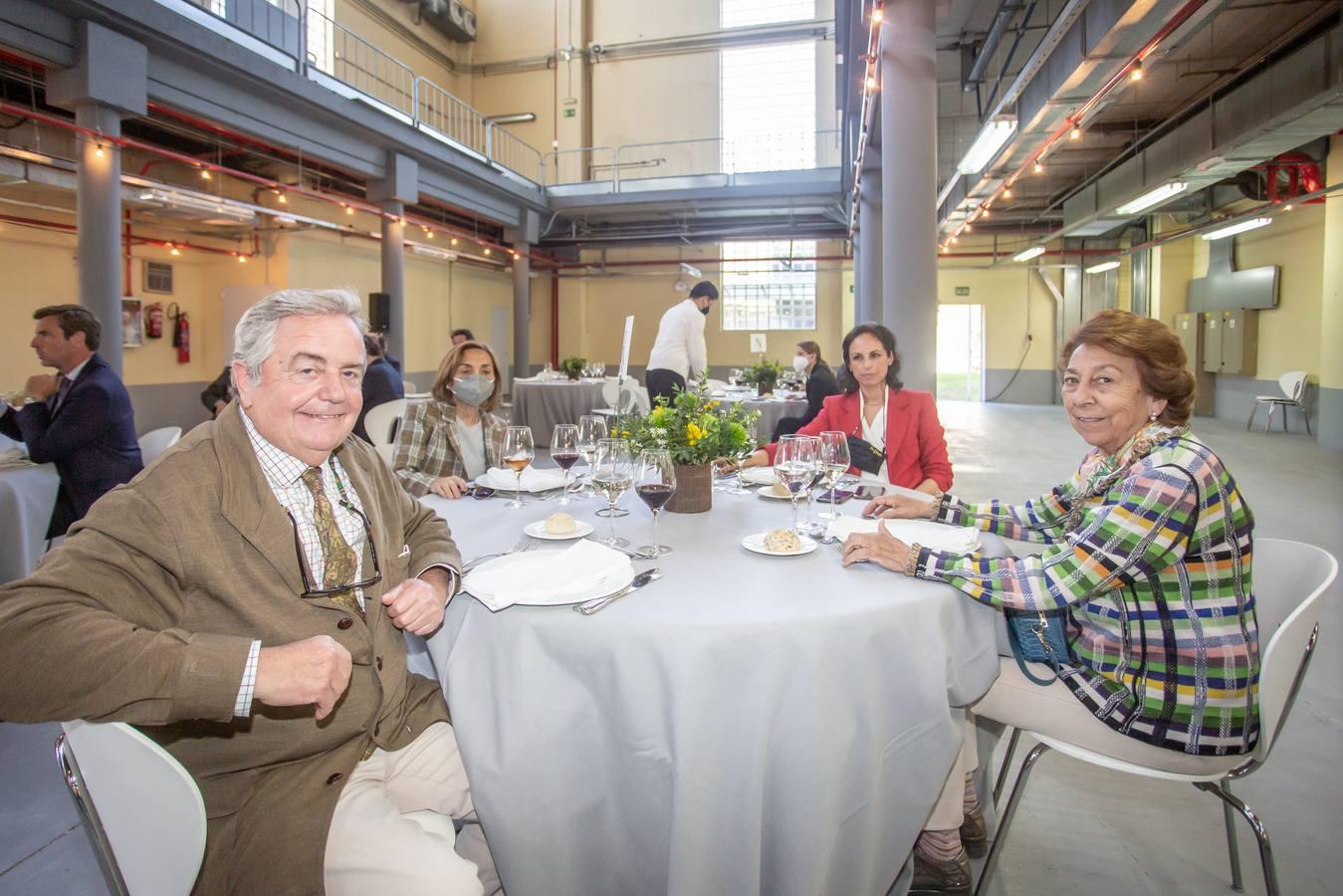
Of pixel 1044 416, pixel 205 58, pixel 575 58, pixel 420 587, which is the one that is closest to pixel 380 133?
pixel 205 58

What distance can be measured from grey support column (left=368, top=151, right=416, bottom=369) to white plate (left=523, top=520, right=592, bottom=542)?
901 cm

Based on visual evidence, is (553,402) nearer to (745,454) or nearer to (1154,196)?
(745,454)

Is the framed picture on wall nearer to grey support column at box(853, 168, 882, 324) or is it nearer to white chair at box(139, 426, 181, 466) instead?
white chair at box(139, 426, 181, 466)

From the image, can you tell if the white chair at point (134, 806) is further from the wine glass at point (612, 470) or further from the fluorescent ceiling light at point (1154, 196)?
the fluorescent ceiling light at point (1154, 196)

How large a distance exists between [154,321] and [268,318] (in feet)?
37.3

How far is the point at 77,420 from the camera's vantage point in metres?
3.16

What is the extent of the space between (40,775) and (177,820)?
77.3 inches

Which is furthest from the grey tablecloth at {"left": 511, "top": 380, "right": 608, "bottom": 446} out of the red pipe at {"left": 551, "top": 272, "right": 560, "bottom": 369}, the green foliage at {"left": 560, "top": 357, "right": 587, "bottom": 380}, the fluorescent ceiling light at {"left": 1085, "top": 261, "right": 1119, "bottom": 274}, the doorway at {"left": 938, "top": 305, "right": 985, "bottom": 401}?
the fluorescent ceiling light at {"left": 1085, "top": 261, "right": 1119, "bottom": 274}

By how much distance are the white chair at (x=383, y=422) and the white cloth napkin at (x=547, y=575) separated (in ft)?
6.82

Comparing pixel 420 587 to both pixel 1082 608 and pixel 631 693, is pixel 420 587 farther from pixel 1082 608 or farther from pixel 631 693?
pixel 1082 608

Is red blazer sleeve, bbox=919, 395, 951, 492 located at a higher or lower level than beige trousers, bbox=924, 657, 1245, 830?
higher

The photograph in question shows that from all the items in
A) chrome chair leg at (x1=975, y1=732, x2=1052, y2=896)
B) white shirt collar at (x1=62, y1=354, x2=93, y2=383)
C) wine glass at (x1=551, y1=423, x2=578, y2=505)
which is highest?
white shirt collar at (x1=62, y1=354, x2=93, y2=383)

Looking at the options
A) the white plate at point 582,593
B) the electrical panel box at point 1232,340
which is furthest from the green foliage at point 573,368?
the electrical panel box at point 1232,340

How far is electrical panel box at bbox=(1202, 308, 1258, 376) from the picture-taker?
11.6m
